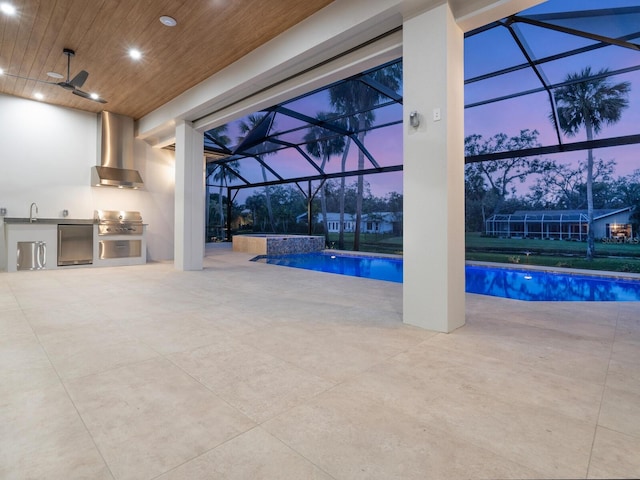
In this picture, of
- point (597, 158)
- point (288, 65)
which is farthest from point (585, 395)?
point (597, 158)

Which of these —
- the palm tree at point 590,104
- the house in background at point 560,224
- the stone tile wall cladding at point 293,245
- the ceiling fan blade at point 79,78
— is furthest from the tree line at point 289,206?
the ceiling fan blade at point 79,78

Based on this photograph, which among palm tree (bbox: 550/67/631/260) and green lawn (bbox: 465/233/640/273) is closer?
palm tree (bbox: 550/67/631/260)

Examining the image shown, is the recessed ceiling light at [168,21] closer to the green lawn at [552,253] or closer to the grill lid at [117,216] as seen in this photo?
the grill lid at [117,216]

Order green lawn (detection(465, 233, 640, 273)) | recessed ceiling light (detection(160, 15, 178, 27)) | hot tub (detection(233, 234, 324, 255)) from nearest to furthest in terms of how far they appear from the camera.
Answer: recessed ceiling light (detection(160, 15, 178, 27))
green lawn (detection(465, 233, 640, 273))
hot tub (detection(233, 234, 324, 255))

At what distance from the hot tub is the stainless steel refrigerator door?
5.33 meters

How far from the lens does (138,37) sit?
4.15 metres

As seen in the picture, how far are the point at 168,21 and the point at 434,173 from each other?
349 centimetres

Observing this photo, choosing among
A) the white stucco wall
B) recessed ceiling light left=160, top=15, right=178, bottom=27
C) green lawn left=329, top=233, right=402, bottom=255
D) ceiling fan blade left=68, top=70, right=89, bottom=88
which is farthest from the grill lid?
green lawn left=329, top=233, right=402, bottom=255

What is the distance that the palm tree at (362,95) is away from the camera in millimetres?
7137

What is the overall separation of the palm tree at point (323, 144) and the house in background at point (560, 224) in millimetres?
5274

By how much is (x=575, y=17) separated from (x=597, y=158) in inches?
161

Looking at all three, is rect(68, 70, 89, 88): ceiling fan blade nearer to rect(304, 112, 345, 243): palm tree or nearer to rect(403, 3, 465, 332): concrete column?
rect(403, 3, 465, 332): concrete column

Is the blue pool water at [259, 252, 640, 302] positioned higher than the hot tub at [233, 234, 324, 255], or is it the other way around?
the hot tub at [233, 234, 324, 255]

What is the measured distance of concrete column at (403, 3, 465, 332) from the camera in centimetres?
276
